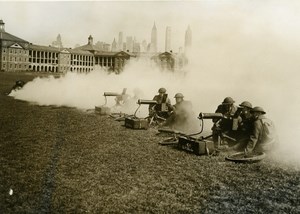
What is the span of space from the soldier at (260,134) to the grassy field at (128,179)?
0.74m

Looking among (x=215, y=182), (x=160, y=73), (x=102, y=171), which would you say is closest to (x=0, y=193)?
(x=102, y=171)

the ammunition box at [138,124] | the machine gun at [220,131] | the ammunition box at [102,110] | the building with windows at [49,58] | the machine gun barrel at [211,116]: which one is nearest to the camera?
the machine gun barrel at [211,116]

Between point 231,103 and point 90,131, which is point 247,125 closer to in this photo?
point 231,103

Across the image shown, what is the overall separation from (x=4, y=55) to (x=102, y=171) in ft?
280

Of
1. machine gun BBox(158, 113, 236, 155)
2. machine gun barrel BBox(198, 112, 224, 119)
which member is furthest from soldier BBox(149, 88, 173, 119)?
machine gun barrel BBox(198, 112, 224, 119)

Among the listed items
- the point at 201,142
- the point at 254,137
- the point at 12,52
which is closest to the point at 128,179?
the point at 201,142

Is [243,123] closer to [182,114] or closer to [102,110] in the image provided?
[182,114]

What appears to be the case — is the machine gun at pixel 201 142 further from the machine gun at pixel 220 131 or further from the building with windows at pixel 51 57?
the building with windows at pixel 51 57

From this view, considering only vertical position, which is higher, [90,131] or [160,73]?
[160,73]

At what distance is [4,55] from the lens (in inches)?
3317

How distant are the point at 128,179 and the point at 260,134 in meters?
5.07

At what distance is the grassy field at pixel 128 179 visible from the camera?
6.01m

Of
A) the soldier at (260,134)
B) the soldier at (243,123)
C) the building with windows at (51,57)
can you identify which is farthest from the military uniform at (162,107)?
the building with windows at (51,57)

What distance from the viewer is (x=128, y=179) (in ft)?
24.5
